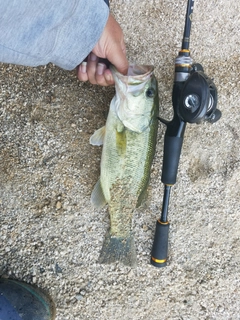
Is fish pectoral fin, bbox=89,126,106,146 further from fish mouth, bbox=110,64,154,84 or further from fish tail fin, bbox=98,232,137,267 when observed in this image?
fish tail fin, bbox=98,232,137,267

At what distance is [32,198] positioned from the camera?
192cm

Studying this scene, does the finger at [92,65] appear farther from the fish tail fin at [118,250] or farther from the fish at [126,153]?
the fish tail fin at [118,250]

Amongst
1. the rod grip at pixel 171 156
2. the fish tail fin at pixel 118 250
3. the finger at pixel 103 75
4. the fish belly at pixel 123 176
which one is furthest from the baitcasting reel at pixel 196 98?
the fish tail fin at pixel 118 250

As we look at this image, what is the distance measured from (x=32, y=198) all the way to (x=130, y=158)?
0.55 metres

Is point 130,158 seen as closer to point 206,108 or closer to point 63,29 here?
point 206,108

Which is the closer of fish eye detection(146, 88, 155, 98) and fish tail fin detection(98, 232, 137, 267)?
fish eye detection(146, 88, 155, 98)

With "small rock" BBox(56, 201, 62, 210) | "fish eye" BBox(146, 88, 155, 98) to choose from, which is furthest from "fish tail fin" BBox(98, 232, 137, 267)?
"fish eye" BBox(146, 88, 155, 98)

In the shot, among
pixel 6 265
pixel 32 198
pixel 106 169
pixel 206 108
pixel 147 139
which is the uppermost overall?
pixel 206 108

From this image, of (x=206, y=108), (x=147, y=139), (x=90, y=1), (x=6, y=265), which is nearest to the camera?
(x=90, y=1)

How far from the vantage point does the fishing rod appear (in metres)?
1.48

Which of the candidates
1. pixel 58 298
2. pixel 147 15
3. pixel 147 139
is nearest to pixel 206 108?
pixel 147 139

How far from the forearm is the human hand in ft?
0.46

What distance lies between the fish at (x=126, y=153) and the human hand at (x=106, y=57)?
0.14 feet

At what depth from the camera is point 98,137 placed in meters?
1.86
